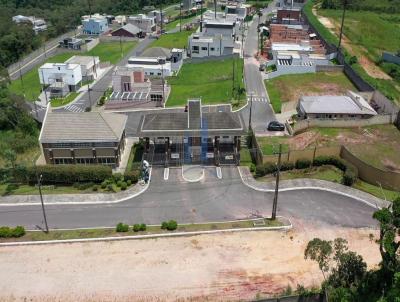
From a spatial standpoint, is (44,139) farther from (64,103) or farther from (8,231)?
(64,103)

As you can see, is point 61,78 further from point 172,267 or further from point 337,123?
point 172,267

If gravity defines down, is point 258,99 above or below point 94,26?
below

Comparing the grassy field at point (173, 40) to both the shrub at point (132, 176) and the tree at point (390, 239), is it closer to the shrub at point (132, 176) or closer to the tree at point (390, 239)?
the shrub at point (132, 176)

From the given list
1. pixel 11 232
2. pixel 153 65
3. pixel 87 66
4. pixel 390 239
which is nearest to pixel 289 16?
pixel 153 65

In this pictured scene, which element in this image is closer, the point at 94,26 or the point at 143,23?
the point at 143,23

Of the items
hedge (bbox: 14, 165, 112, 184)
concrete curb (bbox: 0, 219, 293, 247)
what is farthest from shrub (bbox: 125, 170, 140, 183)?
concrete curb (bbox: 0, 219, 293, 247)

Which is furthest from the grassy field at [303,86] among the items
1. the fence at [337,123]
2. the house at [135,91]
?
the house at [135,91]

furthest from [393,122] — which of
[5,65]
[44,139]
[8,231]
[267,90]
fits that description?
[5,65]

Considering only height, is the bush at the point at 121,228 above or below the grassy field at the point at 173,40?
below
